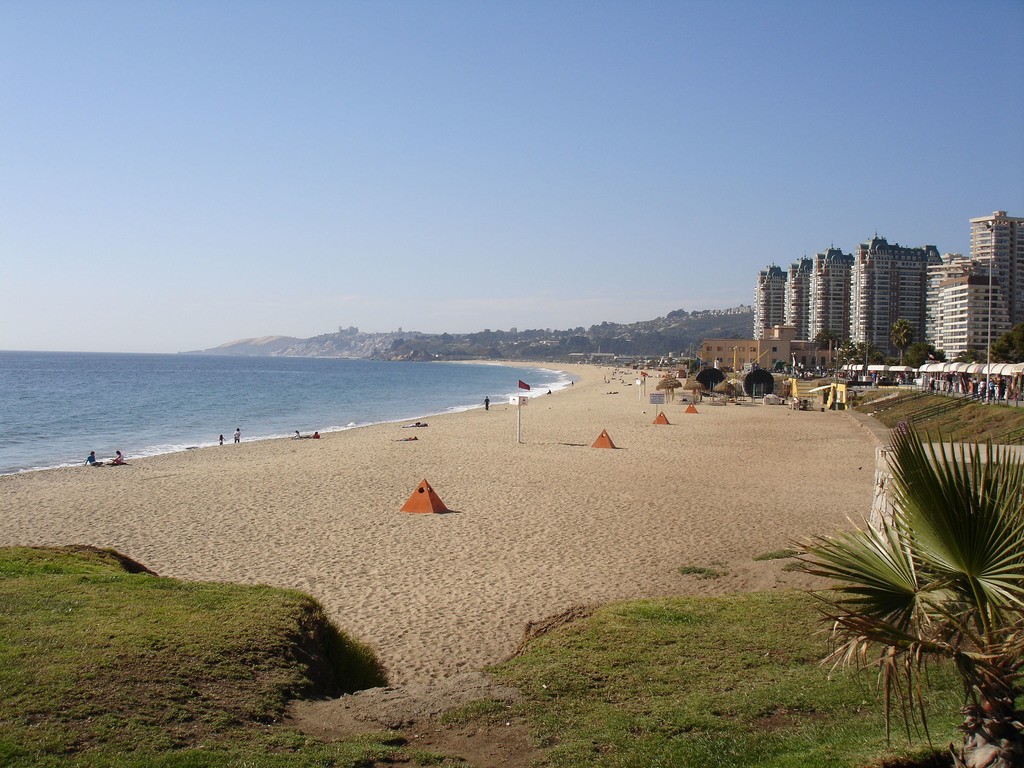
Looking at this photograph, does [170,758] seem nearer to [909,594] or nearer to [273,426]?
[909,594]

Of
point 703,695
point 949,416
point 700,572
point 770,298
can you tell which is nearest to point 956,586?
point 703,695

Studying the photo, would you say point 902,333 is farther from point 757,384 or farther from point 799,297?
point 799,297

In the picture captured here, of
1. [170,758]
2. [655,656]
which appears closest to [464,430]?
[655,656]

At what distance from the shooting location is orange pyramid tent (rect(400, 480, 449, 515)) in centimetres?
1638

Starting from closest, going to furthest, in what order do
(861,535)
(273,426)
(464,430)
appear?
(861,535), (464,430), (273,426)

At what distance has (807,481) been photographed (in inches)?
785

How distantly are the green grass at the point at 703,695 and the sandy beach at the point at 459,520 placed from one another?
127 cm

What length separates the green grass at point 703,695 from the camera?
471cm

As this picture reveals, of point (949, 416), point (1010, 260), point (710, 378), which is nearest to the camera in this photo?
point (949, 416)

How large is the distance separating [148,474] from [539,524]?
45.1ft

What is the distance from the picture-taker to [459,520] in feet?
51.3

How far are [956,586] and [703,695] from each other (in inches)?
107

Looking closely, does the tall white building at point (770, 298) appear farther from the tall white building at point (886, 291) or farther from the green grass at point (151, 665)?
the green grass at point (151, 665)

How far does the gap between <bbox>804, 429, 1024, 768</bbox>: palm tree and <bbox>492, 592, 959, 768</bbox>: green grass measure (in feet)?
2.97
